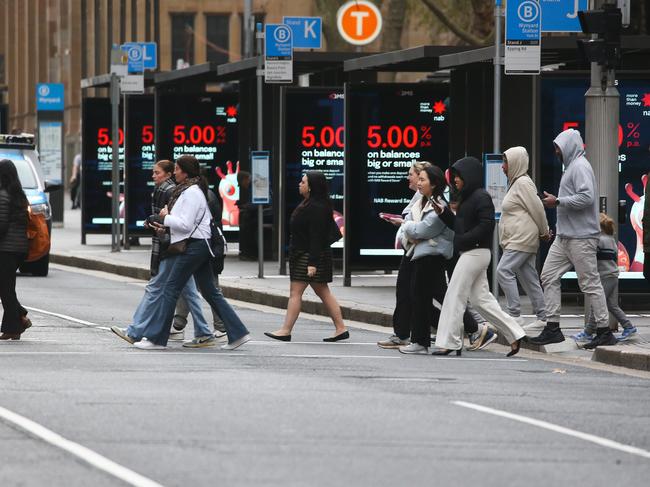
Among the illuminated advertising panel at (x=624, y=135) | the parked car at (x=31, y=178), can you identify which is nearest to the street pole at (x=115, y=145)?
the parked car at (x=31, y=178)

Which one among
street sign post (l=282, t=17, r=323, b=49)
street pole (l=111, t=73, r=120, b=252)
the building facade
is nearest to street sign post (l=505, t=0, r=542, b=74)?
street sign post (l=282, t=17, r=323, b=49)

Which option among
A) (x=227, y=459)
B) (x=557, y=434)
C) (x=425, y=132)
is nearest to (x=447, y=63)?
(x=425, y=132)

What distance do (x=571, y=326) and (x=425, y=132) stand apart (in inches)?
207

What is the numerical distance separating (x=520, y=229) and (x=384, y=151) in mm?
6216

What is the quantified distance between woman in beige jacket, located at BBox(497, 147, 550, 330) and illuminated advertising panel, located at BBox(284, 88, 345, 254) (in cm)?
835

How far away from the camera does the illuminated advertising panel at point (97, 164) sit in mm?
31578

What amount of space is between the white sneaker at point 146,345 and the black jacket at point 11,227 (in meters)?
1.53

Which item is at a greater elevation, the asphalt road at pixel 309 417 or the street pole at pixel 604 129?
the street pole at pixel 604 129

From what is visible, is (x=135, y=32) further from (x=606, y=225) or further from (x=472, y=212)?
(x=472, y=212)

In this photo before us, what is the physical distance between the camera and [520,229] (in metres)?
15.8

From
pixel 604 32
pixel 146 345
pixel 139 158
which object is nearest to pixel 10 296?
pixel 146 345

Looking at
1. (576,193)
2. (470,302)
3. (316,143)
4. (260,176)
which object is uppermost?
(316,143)

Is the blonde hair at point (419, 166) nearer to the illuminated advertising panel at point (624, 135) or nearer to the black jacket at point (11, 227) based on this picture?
the black jacket at point (11, 227)

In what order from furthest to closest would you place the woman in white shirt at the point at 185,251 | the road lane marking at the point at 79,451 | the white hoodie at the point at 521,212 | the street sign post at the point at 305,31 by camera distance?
the street sign post at the point at 305,31 < the white hoodie at the point at 521,212 < the woman in white shirt at the point at 185,251 < the road lane marking at the point at 79,451
